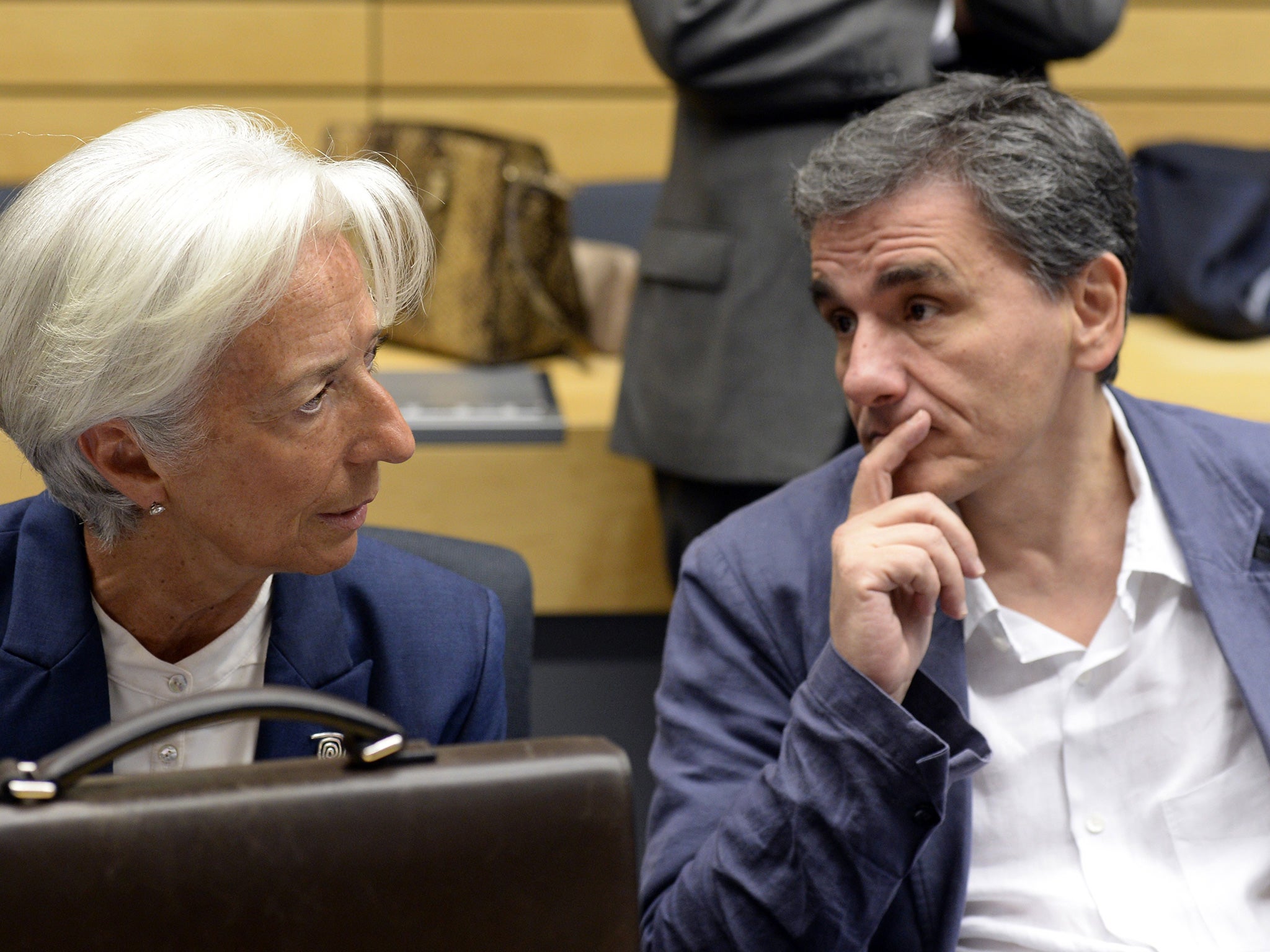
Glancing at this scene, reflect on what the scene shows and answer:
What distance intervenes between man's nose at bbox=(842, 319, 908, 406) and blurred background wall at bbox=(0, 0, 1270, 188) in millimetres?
2513

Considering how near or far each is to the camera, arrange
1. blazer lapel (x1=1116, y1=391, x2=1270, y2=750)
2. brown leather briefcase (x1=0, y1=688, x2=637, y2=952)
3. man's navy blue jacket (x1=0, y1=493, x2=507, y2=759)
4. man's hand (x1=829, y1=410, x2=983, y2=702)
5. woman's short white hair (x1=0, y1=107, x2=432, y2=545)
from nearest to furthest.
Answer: brown leather briefcase (x1=0, y1=688, x2=637, y2=952), woman's short white hair (x1=0, y1=107, x2=432, y2=545), man's navy blue jacket (x1=0, y1=493, x2=507, y2=759), man's hand (x1=829, y1=410, x2=983, y2=702), blazer lapel (x1=1116, y1=391, x2=1270, y2=750)

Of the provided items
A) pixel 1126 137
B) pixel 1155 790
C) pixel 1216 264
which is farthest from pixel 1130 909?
pixel 1126 137

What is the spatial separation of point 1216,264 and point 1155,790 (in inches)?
77.3

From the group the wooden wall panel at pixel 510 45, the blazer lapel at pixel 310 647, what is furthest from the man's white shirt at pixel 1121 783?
the wooden wall panel at pixel 510 45

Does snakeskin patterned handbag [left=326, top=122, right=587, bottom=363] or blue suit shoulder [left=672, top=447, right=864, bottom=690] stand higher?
blue suit shoulder [left=672, top=447, right=864, bottom=690]

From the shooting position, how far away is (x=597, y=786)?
2.52 ft

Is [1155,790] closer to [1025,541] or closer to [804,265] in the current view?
[1025,541]

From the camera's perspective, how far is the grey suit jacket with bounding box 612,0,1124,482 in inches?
74.8

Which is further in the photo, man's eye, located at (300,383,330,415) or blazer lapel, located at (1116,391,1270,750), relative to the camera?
blazer lapel, located at (1116,391,1270,750)

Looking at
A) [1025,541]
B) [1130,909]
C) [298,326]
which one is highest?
[298,326]

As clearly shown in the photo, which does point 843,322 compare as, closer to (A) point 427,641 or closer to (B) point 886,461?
(B) point 886,461

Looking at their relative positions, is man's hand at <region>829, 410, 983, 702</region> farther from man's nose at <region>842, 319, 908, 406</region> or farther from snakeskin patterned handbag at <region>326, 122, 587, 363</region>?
snakeskin patterned handbag at <region>326, 122, 587, 363</region>

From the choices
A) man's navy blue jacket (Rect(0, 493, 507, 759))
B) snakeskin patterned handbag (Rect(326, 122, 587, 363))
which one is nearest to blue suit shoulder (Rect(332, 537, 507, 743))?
man's navy blue jacket (Rect(0, 493, 507, 759))

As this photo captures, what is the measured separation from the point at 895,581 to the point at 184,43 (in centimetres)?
307
